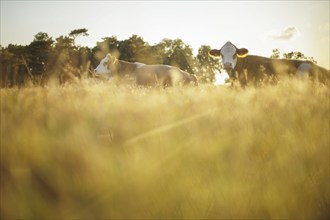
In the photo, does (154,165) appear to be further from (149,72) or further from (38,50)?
(38,50)

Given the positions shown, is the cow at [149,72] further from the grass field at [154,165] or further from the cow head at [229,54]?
the grass field at [154,165]

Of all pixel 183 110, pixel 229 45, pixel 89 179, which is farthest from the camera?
pixel 229 45

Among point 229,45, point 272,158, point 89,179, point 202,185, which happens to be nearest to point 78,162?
point 89,179

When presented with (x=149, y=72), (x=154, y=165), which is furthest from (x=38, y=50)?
(x=154, y=165)

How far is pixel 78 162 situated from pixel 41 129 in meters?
0.50

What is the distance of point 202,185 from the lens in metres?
2.02

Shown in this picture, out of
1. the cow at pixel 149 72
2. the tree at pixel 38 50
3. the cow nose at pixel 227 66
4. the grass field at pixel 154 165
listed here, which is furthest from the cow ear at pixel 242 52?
the tree at pixel 38 50

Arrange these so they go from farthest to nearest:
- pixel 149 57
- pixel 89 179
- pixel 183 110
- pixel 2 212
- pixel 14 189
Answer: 1. pixel 149 57
2. pixel 183 110
3. pixel 89 179
4. pixel 14 189
5. pixel 2 212

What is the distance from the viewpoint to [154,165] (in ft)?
6.85

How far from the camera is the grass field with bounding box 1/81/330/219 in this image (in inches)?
72.1

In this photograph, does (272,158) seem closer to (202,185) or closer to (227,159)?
(227,159)

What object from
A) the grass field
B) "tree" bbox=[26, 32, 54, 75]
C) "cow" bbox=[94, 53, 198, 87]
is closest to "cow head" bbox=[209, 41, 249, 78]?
"cow" bbox=[94, 53, 198, 87]

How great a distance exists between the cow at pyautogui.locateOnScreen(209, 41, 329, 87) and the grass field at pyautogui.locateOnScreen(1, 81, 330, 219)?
9.53m

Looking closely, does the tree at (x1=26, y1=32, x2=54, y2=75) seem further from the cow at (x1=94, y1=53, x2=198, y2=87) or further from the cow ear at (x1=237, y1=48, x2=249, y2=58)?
the cow ear at (x1=237, y1=48, x2=249, y2=58)
